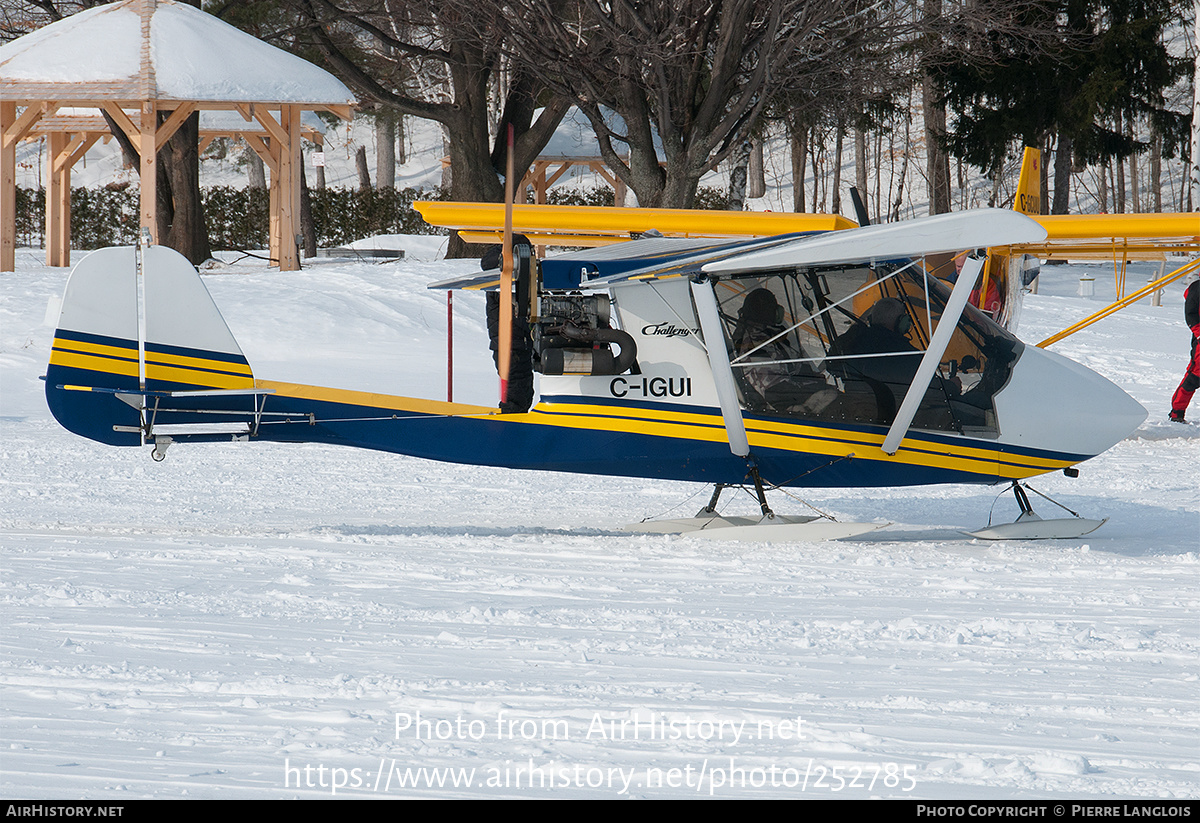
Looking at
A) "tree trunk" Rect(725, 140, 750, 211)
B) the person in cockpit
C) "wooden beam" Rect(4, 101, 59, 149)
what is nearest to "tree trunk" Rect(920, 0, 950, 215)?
"tree trunk" Rect(725, 140, 750, 211)

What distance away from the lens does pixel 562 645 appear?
488 cm

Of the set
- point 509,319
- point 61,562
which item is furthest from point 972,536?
point 61,562

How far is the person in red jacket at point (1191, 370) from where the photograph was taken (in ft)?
40.2

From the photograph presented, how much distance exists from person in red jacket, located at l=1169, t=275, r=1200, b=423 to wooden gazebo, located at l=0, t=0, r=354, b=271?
13446mm

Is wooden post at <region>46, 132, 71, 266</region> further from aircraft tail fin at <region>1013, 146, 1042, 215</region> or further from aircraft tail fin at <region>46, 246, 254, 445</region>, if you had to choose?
aircraft tail fin at <region>1013, 146, 1042, 215</region>

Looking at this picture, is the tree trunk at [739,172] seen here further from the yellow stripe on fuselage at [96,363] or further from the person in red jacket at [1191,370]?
the yellow stripe on fuselage at [96,363]

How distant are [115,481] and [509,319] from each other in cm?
432

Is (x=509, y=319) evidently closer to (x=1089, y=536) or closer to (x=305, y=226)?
(x=1089, y=536)

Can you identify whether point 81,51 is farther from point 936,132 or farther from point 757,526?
point 936,132

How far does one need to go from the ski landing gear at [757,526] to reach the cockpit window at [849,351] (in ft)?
2.20

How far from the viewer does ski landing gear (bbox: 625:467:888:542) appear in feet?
23.3

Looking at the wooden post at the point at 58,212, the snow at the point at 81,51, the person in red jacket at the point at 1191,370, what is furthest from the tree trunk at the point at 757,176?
the person in red jacket at the point at 1191,370

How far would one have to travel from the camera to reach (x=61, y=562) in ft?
20.1

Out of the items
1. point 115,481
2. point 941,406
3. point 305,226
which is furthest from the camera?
point 305,226
